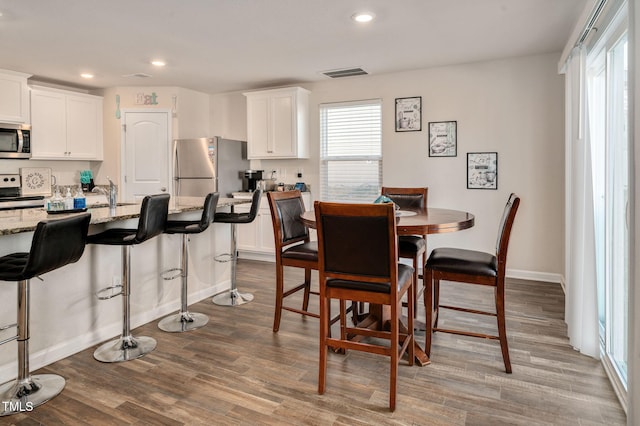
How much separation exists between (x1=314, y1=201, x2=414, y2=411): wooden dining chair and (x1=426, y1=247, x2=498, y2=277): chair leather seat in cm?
39

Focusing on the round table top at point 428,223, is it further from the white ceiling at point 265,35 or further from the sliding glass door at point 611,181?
the white ceiling at point 265,35

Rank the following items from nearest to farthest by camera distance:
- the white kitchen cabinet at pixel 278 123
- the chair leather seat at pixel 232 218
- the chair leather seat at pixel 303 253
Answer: the chair leather seat at pixel 303 253 < the chair leather seat at pixel 232 218 < the white kitchen cabinet at pixel 278 123

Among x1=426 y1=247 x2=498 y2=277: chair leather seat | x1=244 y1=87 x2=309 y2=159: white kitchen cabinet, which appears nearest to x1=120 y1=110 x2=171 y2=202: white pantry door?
x1=244 y1=87 x2=309 y2=159: white kitchen cabinet

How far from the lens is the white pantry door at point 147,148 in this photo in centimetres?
568

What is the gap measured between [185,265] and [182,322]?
43 centimetres

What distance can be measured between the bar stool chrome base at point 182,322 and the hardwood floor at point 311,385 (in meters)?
0.07

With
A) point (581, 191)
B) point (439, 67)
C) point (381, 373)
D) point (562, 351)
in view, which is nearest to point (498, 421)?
point (381, 373)

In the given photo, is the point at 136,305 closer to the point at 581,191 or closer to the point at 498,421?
the point at 498,421

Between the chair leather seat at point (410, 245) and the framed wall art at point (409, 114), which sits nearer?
the chair leather seat at point (410, 245)

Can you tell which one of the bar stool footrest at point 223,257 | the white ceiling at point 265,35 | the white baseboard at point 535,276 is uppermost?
the white ceiling at point 265,35

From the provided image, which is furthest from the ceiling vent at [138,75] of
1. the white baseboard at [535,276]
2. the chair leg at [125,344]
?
the white baseboard at [535,276]

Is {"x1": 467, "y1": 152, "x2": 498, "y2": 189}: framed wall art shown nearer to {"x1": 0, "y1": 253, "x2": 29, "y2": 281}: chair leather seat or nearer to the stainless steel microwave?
{"x1": 0, "y1": 253, "x2": 29, "y2": 281}: chair leather seat

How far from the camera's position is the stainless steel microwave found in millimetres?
4723

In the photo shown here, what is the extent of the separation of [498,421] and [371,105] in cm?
401
